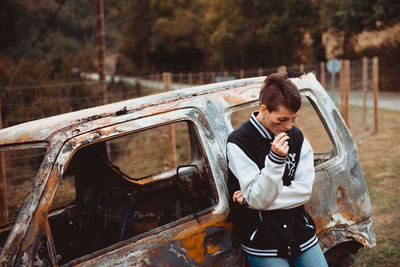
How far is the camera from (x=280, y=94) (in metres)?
1.96

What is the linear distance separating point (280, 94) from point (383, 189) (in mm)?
4848

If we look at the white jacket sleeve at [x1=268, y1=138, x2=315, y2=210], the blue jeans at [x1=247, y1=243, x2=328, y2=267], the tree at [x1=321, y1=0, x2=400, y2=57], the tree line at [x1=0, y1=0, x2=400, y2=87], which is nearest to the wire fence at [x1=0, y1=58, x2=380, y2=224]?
the tree line at [x1=0, y1=0, x2=400, y2=87]

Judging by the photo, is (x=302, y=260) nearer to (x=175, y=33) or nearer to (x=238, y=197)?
(x=238, y=197)

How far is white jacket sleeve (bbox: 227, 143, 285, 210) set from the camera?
185cm

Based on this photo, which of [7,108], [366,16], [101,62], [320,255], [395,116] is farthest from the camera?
[366,16]

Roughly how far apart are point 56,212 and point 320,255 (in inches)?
78.6

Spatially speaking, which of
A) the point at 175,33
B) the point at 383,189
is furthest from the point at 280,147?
the point at 175,33

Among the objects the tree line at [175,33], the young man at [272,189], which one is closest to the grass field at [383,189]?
the young man at [272,189]

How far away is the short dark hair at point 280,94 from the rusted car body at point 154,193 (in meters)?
0.45

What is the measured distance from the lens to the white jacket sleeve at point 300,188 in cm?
200

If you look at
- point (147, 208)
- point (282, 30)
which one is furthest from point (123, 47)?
point (147, 208)

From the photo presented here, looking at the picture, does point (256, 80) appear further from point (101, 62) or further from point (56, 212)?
point (101, 62)

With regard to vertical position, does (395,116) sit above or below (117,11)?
below

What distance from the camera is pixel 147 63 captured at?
50781 millimetres
